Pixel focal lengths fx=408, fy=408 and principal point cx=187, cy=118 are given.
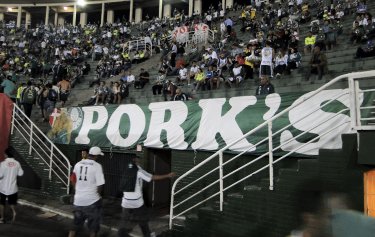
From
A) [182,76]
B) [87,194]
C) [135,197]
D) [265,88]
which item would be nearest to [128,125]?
[265,88]

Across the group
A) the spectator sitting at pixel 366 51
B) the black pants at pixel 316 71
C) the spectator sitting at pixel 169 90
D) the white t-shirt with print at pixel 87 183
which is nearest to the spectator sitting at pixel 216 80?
the spectator sitting at pixel 169 90

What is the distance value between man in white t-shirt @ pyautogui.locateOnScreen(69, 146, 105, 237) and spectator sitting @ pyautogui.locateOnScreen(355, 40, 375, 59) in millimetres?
8025

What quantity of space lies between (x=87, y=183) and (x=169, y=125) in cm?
364

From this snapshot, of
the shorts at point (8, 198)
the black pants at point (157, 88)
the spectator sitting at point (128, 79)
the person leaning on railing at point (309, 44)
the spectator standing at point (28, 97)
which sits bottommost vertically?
the shorts at point (8, 198)

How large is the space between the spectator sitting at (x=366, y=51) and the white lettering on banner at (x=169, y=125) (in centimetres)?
526

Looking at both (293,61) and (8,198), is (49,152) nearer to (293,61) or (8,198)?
(8,198)

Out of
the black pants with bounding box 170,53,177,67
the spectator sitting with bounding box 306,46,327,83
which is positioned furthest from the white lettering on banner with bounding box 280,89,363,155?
the black pants with bounding box 170,53,177,67

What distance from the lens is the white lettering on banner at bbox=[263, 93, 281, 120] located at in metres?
8.35

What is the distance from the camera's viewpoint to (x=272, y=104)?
8.45 meters

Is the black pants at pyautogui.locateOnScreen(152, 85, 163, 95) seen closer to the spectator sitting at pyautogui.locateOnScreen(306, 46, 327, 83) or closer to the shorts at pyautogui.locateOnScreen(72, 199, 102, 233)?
the spectator sitting at pyautogui.locateOnScreen(306, 46, 327, 83)

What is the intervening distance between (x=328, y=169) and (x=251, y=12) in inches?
704

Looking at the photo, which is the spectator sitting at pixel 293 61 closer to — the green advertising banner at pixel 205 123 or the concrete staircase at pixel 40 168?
the green advertising banner at pixel 205 123

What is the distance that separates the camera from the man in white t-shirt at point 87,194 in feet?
24.5

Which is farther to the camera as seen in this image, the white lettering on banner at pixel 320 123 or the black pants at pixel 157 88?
the black pants at pixel 157 88
